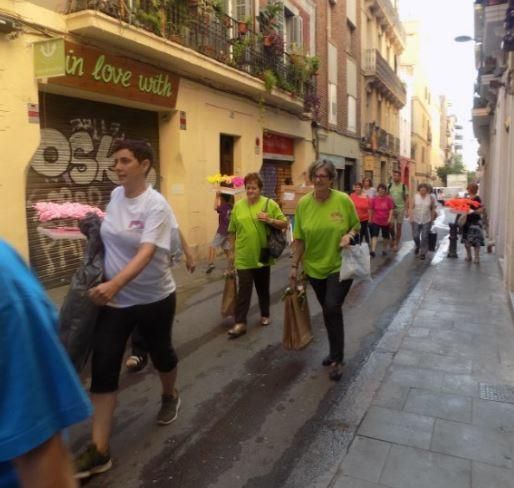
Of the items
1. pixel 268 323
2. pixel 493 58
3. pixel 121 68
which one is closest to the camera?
pixel 268 323

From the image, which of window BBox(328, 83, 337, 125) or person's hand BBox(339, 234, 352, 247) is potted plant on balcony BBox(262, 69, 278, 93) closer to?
window BBox(328, 83, 337, 125)

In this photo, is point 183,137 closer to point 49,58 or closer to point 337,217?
point 49,58

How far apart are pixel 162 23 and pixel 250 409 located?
7.61m

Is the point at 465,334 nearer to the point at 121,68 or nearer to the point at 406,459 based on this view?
the point at 406,459

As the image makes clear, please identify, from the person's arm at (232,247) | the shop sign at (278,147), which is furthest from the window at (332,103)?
the person's arm at (232,247)

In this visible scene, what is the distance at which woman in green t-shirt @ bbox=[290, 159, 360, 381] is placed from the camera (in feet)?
14.6

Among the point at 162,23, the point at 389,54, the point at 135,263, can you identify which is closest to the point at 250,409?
the point at 135,263

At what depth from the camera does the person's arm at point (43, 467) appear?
1117 mm

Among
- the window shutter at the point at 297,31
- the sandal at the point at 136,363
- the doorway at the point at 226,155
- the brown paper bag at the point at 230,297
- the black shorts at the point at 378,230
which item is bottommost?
the sandal at the point at 136,363

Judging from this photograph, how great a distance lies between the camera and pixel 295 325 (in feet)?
15.2

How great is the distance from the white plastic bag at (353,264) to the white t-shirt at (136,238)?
1.68 meters

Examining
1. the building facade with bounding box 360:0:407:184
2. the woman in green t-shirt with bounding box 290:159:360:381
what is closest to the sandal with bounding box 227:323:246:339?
the woman in green t-shirt with bounding box 290:159:360:381

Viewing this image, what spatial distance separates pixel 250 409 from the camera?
398cm

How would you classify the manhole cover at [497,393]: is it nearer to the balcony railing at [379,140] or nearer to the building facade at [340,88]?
the building facade at [340,88]
